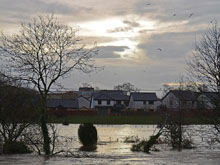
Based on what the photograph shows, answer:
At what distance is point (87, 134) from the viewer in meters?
31.4

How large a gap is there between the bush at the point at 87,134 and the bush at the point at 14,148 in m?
7.47

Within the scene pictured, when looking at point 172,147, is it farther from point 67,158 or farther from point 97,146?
point 67,158

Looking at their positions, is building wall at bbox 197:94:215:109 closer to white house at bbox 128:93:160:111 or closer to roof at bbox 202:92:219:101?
roof at bbox 202:92:219:101

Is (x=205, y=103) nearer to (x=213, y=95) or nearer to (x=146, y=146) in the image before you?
(x=213, y=95)

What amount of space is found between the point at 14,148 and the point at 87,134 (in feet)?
27.5

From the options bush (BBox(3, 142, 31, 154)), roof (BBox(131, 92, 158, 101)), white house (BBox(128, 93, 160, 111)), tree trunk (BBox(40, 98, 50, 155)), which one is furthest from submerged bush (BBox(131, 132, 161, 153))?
roof (BBox(131, 92, 158, 101))

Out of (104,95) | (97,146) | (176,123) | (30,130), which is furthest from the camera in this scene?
(104,95)

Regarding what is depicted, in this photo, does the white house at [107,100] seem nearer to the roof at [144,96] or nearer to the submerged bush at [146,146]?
the roof at [144,96]

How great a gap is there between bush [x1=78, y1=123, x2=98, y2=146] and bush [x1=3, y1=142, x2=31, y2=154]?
7471 millimetres

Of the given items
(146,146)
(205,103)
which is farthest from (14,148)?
(205,103)

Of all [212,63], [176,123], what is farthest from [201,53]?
[176,123]

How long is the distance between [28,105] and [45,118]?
1.38m

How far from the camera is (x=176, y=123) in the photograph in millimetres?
29594

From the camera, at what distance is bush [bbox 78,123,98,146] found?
3141cm
